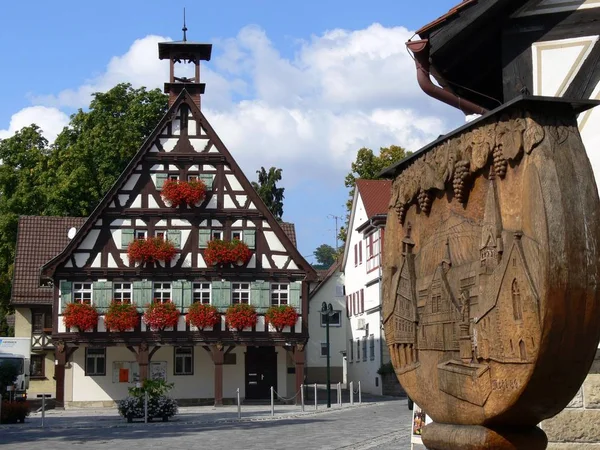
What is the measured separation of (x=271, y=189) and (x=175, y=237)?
37.9m

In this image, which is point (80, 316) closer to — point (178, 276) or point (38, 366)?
point (178, 276)

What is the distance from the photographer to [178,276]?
123 ft

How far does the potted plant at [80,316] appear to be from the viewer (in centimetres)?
3634

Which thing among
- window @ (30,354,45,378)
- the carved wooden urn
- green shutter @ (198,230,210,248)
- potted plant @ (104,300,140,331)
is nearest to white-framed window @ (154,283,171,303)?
potted plant @ (104,300,140,331)

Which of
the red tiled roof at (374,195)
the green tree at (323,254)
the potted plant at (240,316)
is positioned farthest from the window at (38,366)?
the green tree at (323,254)

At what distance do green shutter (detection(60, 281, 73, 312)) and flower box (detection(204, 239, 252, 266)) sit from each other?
5.30 meters

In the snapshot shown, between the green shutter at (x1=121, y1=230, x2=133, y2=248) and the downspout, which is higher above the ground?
the green shutter at (x1=121, y1=230, x2=133, y2=248)

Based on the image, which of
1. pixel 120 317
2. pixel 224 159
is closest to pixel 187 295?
pixel 120 317

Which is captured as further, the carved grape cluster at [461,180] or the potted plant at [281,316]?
the potted plant at [281,316]

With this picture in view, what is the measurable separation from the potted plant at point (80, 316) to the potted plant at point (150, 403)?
789cm

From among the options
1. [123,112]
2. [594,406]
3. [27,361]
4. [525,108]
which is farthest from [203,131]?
[525,108]

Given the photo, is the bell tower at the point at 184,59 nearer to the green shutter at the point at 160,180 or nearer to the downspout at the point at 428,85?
the green shutter at the point at 160,180

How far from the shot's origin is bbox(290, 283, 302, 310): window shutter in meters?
37.8

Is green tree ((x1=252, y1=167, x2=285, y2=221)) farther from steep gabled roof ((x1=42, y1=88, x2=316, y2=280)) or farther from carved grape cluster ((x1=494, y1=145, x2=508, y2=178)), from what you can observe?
carved grape cluster ((x1=494, y1=145, x2=508, y2=178))
